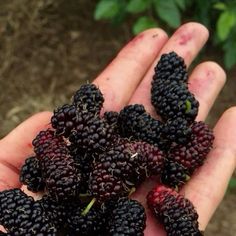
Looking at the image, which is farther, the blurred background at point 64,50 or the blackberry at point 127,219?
the blurred background at point 64,50

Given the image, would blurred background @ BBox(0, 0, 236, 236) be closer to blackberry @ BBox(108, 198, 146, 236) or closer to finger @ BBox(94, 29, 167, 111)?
finger @ BBox(94, 29, 167, 111)

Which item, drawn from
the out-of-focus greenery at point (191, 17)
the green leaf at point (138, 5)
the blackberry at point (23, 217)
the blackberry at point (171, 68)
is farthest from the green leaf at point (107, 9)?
the blackberry at point (23, 217)

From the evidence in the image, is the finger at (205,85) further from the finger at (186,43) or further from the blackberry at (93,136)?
the blackberry at (93,136)

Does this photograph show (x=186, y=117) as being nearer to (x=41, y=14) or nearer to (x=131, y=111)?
(x=131, y=111)

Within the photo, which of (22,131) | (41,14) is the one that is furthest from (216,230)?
(41,14)

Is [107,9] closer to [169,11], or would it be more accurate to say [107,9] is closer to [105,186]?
[169,11]

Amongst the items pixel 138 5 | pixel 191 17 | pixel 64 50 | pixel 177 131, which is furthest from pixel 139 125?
pixel 64 50
